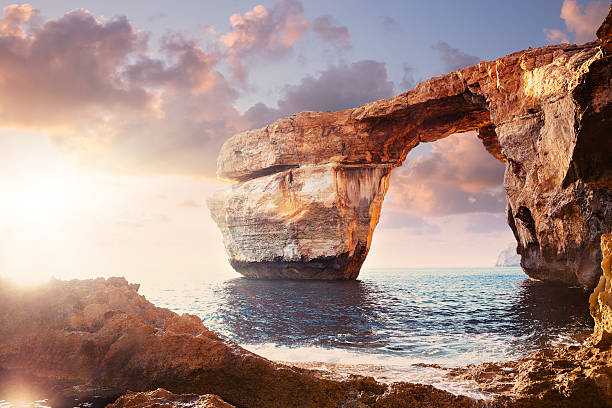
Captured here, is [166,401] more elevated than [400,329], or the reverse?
[166,401]

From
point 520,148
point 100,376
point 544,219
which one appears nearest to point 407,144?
point 520,148

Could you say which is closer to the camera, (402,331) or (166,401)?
(166,401)

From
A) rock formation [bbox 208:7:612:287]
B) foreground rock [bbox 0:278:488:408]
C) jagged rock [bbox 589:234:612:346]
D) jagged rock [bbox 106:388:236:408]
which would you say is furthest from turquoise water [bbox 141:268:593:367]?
jagged rock [bbox 106:388:236:408]

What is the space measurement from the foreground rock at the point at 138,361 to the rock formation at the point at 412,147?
7454mm

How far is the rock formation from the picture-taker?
13.8 m

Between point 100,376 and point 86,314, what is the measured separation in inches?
45.7

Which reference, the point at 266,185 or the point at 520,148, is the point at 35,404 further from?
the point at 266,185

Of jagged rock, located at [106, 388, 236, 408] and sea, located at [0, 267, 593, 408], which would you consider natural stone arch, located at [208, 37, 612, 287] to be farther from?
jagged rock, located at [106, 388, 236, 408]

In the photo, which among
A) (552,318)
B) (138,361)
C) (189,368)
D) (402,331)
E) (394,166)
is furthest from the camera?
(394,166)

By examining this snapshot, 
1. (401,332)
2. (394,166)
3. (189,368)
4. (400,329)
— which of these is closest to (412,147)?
(394,166)

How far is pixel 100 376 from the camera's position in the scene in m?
4.95

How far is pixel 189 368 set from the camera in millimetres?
4645

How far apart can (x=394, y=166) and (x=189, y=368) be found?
1127 inches

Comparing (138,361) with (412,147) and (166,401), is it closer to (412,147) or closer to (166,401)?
(166,401)
